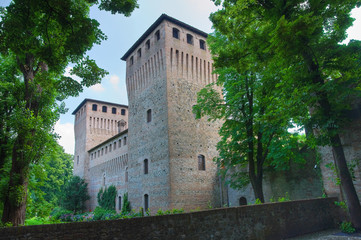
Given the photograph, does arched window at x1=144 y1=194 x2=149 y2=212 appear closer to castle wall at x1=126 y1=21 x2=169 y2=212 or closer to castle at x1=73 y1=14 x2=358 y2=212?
castle at x1=73 y1=14 x2=358 y2=212

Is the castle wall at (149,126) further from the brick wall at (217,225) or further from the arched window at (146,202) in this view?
the brick wall at (217,225)

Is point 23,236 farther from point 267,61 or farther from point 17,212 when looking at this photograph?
point 267,61

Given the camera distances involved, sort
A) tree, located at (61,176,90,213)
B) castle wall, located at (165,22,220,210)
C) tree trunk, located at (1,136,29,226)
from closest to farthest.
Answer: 1. tree trunk, located at (1,136,29,226)
2. castle wall, located at (165,22,220,210)
3. tree, located at (61,176,90,213)

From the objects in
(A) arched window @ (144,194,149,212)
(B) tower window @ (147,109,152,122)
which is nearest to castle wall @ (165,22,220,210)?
(B) tower window @ (147,109,152,122)

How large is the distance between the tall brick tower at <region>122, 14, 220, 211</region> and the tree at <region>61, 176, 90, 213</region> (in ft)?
47.9

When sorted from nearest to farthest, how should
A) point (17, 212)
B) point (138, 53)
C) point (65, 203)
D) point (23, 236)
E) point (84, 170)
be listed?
point (23, 236)
point (17, 212)
point (138, 53)
point (65, 203)
point (84, 170)

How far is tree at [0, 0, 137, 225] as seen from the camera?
17.1 ft

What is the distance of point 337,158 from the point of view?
7.41 metres

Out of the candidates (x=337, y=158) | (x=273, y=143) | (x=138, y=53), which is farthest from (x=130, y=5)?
(x=138, y=53)

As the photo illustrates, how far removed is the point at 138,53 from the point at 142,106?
18.2 feet

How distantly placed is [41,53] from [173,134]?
12775 mm

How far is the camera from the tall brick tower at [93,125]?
36219mm

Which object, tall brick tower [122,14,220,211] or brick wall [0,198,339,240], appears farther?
tall brick tower [122,14,220,211]

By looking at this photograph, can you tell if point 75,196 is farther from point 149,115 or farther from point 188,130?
point 188,130
